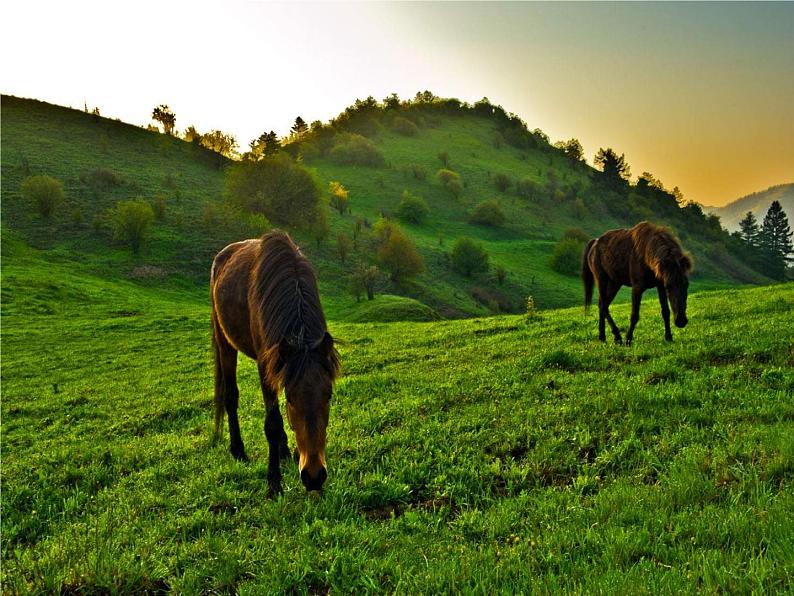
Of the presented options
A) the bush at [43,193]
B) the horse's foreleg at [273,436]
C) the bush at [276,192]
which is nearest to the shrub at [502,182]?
the bush at [276,192]

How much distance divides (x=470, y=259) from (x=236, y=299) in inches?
2442

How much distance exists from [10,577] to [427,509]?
155 inches

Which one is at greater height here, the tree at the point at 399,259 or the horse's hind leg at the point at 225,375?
the tree at the point at 399,259

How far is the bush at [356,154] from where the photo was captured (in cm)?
11456

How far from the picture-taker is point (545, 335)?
13.9 meters

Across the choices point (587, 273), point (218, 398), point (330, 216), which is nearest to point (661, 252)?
point (587, 273)

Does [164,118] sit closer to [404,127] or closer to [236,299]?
[404,127]

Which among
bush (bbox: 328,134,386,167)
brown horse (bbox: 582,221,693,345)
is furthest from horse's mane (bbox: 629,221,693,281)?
bush (bbox: 328,134,386,167)

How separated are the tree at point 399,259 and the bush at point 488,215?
42639 millimetres

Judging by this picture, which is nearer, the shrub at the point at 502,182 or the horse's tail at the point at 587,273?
the horse's tail at the point at 587,273

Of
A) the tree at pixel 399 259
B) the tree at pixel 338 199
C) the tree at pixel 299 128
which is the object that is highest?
the tree at pixel 299 128

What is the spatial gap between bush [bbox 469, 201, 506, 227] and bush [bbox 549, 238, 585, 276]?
21.1m

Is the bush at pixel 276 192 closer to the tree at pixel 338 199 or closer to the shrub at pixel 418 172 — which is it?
the tree at pixel 338 199

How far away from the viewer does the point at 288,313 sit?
525cm
